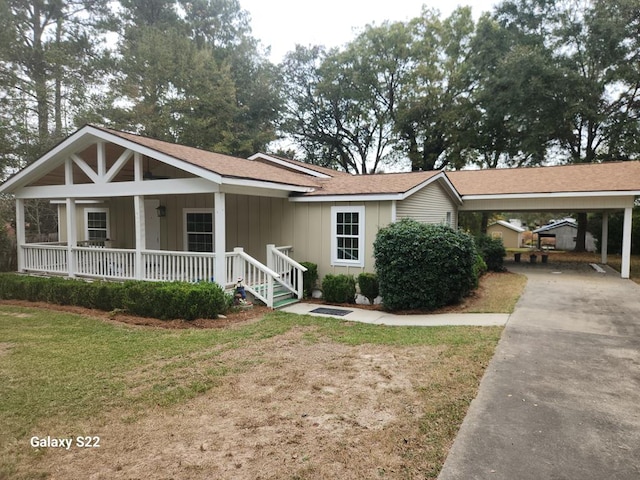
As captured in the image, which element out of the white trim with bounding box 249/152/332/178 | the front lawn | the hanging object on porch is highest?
the white trim with bounding box 249/152/332/178

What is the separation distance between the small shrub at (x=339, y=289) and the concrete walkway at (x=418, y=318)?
77 centimetres

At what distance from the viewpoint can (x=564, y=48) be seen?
83.0 ft

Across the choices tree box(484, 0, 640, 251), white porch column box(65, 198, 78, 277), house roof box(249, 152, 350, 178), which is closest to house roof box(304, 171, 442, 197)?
house roof box(249, 152, 350, 178)

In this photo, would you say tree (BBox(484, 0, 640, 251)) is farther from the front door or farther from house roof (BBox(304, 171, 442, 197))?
the front door

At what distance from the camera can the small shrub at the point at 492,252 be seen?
49.0 ft

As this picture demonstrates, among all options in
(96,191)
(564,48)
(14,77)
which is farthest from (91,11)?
(564,48)

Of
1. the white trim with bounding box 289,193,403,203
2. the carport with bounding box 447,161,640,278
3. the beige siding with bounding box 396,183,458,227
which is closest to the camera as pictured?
the white trim with bounding box 289,193,403,203

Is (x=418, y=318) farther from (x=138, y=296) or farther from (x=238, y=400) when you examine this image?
(x=138, y=296)

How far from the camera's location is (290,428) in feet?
11.8

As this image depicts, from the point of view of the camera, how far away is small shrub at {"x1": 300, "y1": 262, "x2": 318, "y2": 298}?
1048 centimetres

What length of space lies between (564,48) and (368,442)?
1187 inches

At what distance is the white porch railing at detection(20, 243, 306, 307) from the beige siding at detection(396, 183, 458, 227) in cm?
340

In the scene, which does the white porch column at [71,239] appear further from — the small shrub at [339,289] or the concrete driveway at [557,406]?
the concrete driveway at [557,406]

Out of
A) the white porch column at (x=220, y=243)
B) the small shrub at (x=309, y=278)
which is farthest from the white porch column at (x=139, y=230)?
the small shrub at (x=309, y=278)
